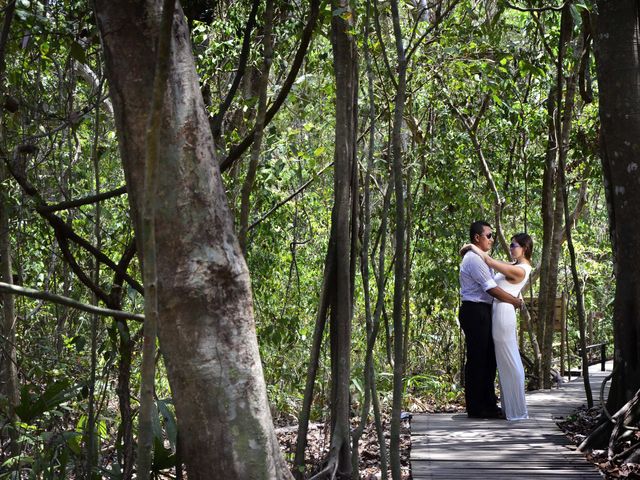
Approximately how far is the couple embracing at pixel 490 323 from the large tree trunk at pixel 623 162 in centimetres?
92

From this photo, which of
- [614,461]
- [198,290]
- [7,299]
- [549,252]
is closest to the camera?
[198,290]

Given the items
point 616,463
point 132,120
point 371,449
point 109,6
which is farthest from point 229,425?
point 371,449

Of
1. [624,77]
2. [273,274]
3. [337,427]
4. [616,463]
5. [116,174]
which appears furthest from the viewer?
[116,174]

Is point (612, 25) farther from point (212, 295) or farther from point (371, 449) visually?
point (212, 295)

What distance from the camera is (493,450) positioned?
5930mm

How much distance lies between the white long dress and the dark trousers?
71 mm

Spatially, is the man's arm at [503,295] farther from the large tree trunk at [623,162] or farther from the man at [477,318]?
the large tree trunk at [623,162]

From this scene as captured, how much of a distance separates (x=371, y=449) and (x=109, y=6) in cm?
475

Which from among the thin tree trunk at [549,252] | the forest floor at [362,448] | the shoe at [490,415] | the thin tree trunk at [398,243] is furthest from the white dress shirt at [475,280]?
the thin tree trunk at [398,243]

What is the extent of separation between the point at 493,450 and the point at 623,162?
83.9 inches

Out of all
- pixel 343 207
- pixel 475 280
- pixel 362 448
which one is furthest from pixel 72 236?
pixel 475 280

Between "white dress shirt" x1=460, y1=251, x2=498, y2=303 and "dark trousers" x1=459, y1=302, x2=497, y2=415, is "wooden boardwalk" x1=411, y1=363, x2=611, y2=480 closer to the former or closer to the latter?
"dark trousers" x1=459, y1=302, x2=497, y2=415

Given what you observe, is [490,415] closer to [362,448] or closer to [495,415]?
[495,415]

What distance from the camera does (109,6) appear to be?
3.03 m
